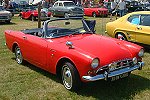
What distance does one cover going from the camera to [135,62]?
5801 millimetres

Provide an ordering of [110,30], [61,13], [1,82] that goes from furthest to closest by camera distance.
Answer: [61,13]
[110,30]
[1,82]

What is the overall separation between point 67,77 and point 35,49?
1361 millimetres

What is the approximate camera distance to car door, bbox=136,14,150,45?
351 inches

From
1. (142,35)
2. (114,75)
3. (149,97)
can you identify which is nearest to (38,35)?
(114,75)

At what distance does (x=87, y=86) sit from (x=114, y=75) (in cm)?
84

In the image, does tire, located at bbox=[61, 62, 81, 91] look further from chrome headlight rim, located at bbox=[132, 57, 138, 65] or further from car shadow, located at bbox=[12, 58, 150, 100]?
chrome headlight rim, located at bbox=[132, 57, 138, 65]

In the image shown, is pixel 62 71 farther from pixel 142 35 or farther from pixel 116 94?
pixel 142 35

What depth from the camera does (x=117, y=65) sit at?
17.7 feet

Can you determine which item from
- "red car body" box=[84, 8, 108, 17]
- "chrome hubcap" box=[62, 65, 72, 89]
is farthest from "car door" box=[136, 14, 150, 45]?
"red car body" box=[84, 8, 108, 17]

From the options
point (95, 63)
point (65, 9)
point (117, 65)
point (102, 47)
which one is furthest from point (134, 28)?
point (65, 9)

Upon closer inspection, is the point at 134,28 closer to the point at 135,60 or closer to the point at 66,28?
the point at 66,28

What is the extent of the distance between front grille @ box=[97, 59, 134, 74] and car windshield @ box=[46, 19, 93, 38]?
1595mm

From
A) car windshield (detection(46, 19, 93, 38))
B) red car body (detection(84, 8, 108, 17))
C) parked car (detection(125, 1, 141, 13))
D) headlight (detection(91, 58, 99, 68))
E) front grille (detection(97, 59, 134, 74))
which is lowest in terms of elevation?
front grille (detection(97, 59, 134, 74))

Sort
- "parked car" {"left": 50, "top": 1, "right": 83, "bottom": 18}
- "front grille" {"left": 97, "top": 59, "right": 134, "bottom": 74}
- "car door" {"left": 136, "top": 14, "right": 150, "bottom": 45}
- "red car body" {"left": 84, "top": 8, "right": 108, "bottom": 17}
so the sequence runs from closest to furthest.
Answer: "front grille" {"left": 97, "top": 59, "right": 134, "bottom": 74}, "car door" {"left": 136, "top": 14, "right": 150, "bottom": 45}, "parked car" {"left": 50, "top": 1, "right": 83, "bottom": 18}, "red car body" {"left": 84, "top": 8, "right": 108, "bottom": 17}
